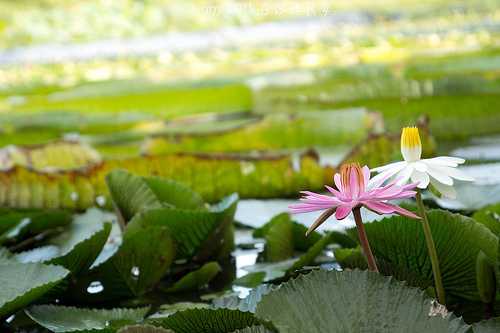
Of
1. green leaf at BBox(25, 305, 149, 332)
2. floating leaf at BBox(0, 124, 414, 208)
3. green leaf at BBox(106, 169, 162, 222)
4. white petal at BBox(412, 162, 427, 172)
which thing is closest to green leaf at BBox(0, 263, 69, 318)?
green leaf at BBox(25, 305, 149, 332)

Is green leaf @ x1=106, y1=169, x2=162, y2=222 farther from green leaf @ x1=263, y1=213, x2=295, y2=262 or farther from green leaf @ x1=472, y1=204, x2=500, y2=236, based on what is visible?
green leaf @ x1=472, y1=204, x2=500, y2=236

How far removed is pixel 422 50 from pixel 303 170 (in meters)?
2.11

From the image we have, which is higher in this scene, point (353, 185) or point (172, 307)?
point (353, 185)

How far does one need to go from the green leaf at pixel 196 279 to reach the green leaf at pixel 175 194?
0.08 meters

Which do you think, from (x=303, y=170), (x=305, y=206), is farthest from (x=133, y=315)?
(x=303, y=170)

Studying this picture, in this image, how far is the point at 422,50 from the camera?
104 inches

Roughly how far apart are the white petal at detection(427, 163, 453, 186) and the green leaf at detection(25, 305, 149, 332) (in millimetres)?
227

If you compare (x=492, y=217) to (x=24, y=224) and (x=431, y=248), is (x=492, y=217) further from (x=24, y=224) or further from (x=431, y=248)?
(x=24, y=224)

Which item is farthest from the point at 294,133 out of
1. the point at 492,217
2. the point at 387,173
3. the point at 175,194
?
the point at 387,173

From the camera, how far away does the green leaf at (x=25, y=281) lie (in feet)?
1.18

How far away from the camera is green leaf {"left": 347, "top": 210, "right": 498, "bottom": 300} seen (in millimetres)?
365

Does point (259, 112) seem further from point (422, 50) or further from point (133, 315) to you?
point (422, 50)

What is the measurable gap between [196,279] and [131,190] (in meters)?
0.11

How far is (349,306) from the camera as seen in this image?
0.28 meters
